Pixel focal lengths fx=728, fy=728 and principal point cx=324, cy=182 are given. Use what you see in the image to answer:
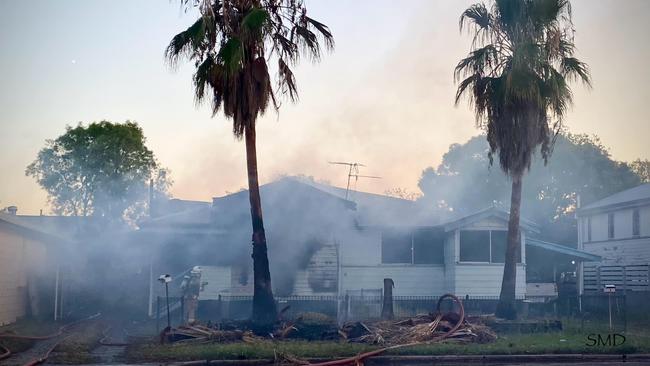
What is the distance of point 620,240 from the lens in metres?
38.8

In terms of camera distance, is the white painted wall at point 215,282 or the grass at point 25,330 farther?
the white painted wall at point 215,282

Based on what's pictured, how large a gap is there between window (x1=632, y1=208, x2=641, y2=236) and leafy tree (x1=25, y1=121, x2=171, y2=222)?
28.2 m

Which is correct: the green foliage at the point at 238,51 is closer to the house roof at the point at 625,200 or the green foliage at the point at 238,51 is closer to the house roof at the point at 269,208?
the house roof at the point at 269,208

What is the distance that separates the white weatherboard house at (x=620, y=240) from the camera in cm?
3653

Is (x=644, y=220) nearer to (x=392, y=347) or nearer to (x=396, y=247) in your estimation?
(x=396, y=247)

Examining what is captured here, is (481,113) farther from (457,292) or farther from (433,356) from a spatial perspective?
(433,356)

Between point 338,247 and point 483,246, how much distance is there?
591 centimetres

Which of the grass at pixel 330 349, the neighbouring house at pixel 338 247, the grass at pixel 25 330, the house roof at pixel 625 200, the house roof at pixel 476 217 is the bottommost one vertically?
the grass at pixel 25 330

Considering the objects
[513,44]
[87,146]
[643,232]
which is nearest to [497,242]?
[513,44]

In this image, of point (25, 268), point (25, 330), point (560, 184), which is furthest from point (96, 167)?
point (560, 184)

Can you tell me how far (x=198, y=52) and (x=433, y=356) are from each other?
1135 cm

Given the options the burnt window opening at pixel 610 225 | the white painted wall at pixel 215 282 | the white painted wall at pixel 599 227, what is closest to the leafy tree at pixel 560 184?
the white painted wall at pixel 599 227

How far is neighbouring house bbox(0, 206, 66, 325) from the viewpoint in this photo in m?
24.8

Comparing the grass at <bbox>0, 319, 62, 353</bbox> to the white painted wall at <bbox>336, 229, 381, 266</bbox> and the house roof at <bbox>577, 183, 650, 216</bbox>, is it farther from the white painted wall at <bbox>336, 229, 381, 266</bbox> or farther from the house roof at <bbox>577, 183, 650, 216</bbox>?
the house roof at <bbox>577, 183, 650, 216</bbox>
